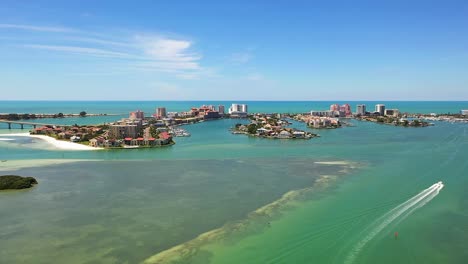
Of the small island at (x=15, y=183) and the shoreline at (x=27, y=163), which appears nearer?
the small island at (x=15, y=183)

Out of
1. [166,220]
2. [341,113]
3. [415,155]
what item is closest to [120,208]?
[166,220]

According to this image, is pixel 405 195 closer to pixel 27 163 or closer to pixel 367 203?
pixel 367 203

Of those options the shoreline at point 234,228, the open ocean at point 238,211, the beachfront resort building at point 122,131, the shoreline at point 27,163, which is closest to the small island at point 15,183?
the open ocean at point 238,211

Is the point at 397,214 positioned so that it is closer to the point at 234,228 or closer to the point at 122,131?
the point at 234,228

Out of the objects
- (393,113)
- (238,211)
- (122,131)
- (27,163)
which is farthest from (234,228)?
(393,113)

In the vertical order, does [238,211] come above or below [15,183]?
below

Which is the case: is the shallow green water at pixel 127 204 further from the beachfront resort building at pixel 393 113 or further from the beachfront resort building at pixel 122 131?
the beachfront resort building at pixel 393 113

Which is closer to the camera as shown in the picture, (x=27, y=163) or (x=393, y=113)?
(x=27, y=163)
